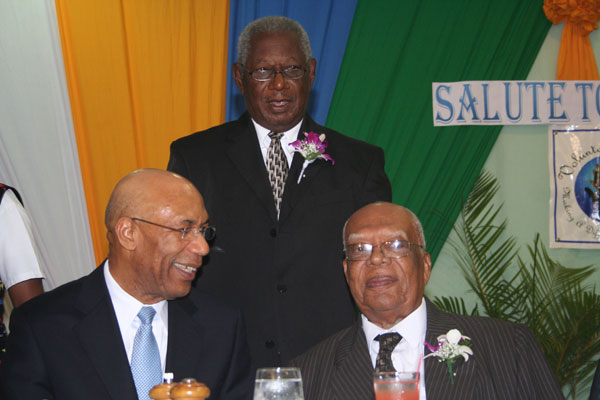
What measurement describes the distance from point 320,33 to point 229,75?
2.73ft

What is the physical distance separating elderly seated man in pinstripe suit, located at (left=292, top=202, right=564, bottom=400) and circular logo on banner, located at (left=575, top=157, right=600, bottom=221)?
12.6ft

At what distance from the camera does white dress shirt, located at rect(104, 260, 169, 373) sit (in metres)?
2.79

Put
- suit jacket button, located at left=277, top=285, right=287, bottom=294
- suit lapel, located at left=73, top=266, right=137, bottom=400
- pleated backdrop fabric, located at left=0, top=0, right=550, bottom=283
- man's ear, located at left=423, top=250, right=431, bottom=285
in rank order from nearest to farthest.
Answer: suit lapel, located at left=73, top=266, right=137, bottom=400
man's ear, located at left=423, top=250, right=431, bottom=285
suit jacket button, located at left=277, top=285, right=287, bottom=294
pleated backdrop fabric, located at left=0, top=0, right=550, bottom=283

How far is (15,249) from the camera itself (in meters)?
3.76

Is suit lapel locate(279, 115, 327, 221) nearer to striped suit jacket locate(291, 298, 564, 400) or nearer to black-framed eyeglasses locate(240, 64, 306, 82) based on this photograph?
black-framed eyeglasses locate(240, 64, 306, 82)

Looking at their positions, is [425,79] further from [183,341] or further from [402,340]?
[183,341]

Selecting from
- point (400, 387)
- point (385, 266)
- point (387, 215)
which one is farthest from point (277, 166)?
point (400, 387)

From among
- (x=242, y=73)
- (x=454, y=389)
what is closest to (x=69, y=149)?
(x=242, y=73)

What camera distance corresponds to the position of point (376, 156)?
379 centimetres

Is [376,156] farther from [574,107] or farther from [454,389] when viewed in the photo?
[574,107]

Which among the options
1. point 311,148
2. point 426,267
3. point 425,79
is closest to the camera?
point 426,267

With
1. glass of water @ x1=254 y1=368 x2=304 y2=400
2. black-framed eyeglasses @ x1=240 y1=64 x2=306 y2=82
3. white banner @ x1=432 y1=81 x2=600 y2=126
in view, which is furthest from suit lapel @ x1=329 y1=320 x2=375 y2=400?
white banner @ x1=432 y1=81 x2=600 y2=126

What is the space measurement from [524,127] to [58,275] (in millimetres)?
4060

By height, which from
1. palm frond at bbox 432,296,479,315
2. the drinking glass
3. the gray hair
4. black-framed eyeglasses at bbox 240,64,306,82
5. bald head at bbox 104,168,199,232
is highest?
the gray hair
